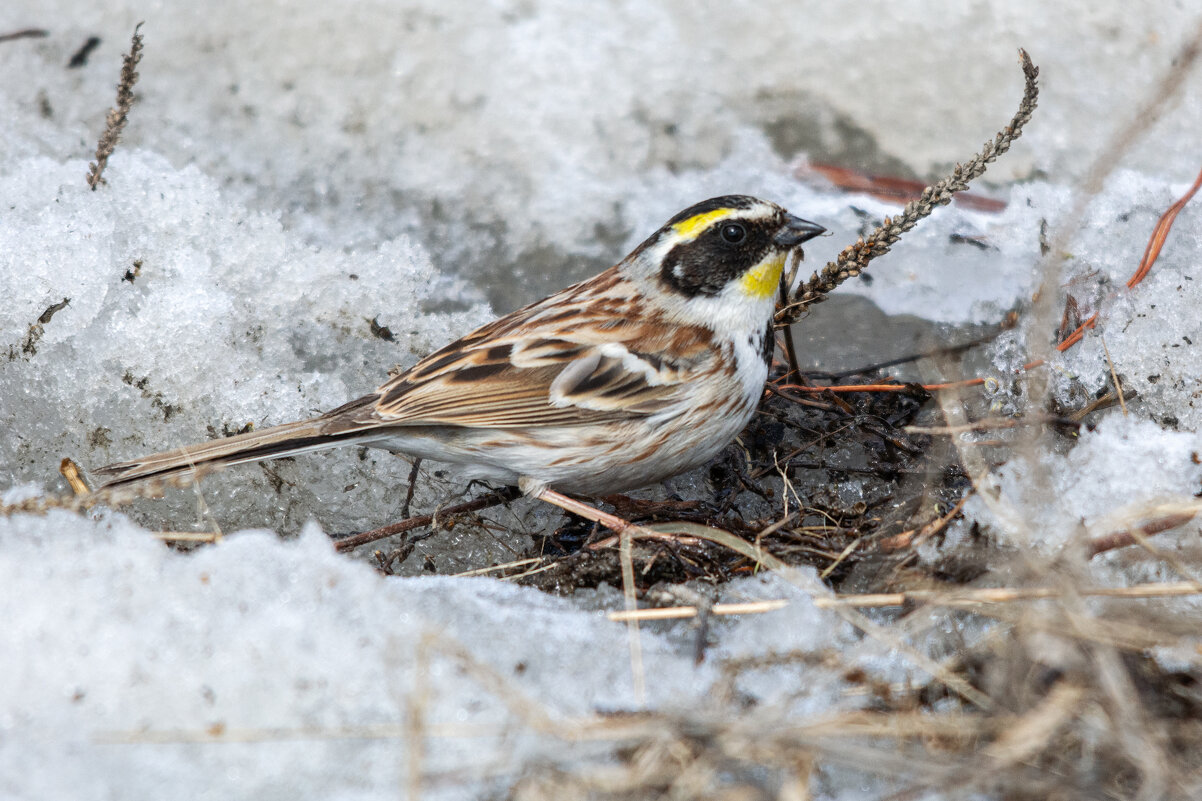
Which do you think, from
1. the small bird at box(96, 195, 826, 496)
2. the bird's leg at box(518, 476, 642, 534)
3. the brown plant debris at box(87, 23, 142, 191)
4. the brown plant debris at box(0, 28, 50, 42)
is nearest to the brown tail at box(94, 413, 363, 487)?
the small bird at box(96, 195, 826, 496)

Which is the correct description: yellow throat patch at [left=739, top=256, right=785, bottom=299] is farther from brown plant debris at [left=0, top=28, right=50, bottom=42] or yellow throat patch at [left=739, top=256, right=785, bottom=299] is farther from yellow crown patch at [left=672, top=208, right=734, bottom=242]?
brown plant debris at [left=0, top=28, right=50, bottom=42]

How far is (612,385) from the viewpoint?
384cm

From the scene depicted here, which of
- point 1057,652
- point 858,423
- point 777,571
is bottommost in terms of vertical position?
point 858,423

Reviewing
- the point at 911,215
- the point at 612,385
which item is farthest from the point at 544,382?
the point at 911,215

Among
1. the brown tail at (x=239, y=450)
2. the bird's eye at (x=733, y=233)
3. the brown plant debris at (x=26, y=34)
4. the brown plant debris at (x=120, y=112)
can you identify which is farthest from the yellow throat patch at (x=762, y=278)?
the brown plant debris at (x=26, y=34)

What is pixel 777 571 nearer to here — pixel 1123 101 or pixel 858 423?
pixel 858 423

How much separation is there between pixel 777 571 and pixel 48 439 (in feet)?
8.75

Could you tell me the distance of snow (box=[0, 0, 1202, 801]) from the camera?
2416 millimetres

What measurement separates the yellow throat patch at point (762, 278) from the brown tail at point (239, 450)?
143cm

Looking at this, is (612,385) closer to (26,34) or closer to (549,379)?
(549,379)

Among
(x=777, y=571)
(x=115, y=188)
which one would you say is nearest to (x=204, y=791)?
(x=777, y=571)

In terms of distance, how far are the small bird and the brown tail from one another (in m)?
0.01

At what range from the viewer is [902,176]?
A: 18.4 feet

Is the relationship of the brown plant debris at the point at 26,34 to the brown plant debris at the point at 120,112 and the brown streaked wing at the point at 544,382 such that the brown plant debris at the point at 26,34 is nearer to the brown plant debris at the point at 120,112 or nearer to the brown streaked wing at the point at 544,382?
the brown plant debris at the point at 120,112
